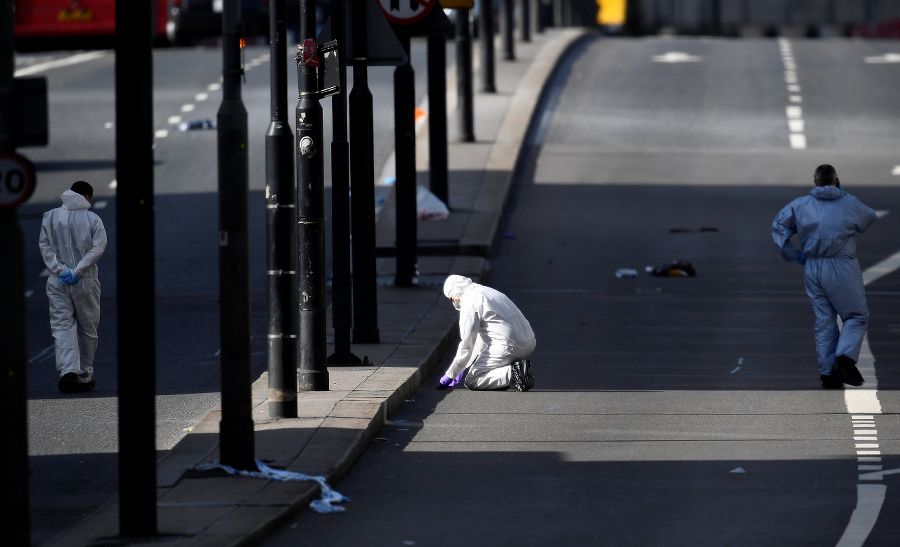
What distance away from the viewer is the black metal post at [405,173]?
16391mm

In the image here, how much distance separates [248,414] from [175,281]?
10.5m

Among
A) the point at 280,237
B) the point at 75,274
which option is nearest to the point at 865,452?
the point at 280,237

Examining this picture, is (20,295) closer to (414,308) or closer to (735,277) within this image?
(414,308)

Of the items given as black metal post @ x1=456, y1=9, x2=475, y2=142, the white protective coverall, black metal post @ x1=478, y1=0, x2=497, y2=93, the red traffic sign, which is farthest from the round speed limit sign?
black metal post @ x1=478, y1=0, x2=497, y2=93

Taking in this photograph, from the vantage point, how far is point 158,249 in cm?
2075

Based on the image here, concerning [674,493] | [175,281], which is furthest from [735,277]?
[674,493]

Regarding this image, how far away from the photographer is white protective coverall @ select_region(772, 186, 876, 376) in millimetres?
12609

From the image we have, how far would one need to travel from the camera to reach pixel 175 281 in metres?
19.0

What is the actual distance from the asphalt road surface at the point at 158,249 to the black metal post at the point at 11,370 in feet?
2.50

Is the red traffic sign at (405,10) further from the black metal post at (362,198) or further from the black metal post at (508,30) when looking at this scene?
the black metal post at (508,30)

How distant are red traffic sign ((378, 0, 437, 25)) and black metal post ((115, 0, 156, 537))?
24.4ft

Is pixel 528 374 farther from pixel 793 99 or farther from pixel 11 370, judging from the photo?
pixel 793 99

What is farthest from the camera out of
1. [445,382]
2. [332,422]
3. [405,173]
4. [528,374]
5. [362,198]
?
[405,173]

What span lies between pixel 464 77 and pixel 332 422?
53.6ft
